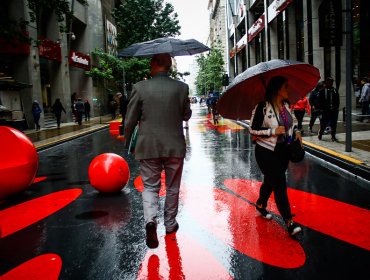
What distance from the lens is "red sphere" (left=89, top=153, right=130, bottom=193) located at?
655 cm

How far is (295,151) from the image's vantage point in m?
4.33

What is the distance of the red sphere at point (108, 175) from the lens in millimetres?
6555

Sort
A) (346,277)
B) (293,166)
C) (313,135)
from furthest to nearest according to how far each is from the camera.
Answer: (313,135), (293,166), (346,277)

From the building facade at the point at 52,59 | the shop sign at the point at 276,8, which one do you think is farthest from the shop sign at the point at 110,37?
the shop sign at the point at 276,8

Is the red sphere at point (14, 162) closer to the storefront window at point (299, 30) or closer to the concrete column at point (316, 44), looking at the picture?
the concrete column at point (316, 44)

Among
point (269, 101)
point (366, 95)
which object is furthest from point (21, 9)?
point (269, 101)

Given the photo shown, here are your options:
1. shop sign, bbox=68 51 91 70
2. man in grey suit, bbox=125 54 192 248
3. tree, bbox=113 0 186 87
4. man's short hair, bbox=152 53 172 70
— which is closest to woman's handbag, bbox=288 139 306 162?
man in grey suit, bbox=125 54 192 248

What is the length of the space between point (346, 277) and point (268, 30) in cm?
3276

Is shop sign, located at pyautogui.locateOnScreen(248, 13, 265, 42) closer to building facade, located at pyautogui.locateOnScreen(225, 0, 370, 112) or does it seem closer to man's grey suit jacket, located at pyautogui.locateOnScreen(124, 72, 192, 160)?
building facade, located at pyautogui.locateOnScreen(225, 0, 370, 112)

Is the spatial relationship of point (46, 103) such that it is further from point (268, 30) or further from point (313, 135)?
point (313, 135)

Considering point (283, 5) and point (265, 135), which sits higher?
point (283, 5)

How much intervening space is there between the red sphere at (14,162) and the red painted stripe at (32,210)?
375mm

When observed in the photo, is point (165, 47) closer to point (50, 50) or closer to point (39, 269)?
point (39, 269)

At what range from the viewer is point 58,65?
30344 millimetres
